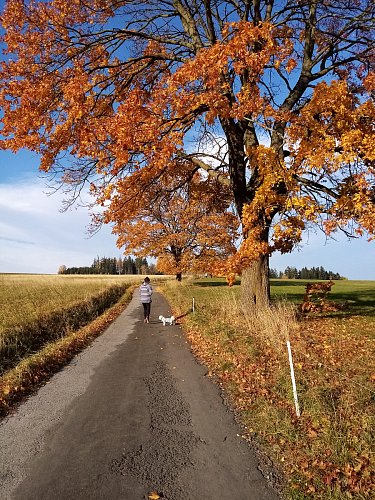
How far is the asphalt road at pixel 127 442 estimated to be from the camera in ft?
13.1

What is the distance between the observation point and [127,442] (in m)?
5.04

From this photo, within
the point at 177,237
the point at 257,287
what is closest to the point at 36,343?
the point at 257,287

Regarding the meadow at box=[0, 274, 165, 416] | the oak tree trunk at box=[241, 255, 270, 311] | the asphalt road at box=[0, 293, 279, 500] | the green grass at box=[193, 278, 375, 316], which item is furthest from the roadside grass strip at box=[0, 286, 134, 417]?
the green grass at box=[193, 278, 375, 316]

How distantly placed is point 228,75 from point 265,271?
6.96 meters

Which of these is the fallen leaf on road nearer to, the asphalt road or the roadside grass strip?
the asphalt road

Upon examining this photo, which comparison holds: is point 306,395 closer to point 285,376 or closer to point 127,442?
point 285,376

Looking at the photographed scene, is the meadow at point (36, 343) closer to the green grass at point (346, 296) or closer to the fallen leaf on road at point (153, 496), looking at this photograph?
the fallen leaf on road at point (153, 496)

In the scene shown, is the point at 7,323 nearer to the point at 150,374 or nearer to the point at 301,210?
the point at 150,374

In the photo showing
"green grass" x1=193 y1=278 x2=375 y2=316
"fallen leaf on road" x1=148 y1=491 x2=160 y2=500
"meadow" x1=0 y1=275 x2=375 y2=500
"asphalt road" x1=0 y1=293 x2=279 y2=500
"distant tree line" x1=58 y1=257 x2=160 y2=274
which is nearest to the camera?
"fallen leaf on road" x1=148 y1=491 x2=160 y2=500

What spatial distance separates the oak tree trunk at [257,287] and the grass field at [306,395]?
113cm

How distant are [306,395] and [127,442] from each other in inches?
119

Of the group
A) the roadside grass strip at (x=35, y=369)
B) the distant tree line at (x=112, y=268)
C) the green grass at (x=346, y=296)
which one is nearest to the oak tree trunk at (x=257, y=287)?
the green grass at (x=346, y=296)

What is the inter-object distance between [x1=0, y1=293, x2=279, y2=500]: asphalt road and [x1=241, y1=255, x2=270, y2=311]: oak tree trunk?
5.27 metres

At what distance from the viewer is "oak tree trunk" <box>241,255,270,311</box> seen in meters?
13.3
